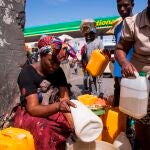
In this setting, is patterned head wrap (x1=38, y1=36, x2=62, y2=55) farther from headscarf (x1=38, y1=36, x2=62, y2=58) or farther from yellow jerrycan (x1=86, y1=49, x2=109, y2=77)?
yellow jerrycan (x1=86, y1=49, x2=109, y2=77)

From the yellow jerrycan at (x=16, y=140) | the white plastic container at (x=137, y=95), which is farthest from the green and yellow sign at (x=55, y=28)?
the yellow jerrycan at (x=16, y=140)

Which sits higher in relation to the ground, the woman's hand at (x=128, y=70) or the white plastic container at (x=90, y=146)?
the woman's hand at (x=128, y=70)

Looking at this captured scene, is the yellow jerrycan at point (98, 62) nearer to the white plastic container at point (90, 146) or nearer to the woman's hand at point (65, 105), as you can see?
the white plastic container at point (90, 146)

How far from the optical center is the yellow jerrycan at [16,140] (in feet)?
8.98

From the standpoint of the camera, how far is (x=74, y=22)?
110 ft

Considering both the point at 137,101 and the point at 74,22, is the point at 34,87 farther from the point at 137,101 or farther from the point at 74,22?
the point at 74,22

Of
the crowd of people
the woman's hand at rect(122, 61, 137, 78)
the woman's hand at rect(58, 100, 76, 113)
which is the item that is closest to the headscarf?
the crowd of people

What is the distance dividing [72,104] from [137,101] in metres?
0.50

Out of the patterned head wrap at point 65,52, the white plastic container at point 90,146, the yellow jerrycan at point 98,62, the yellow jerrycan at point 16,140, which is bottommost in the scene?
the white plastic container at point 90,146

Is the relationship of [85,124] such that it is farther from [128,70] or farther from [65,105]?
[128,70]

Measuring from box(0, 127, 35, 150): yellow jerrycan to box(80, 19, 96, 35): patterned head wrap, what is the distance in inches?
143

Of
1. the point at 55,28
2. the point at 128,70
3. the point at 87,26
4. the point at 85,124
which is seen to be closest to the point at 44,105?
the point at 85,124

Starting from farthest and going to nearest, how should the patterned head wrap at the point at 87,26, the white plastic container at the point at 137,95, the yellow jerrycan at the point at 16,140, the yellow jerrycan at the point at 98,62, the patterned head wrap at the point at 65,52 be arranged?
the patterned head wrap at the point at 87,26, the yellow jerrycan at the point at 98,62, the patterned head wrap at the point at 65,52, the white plastic container at the point at 137,95, the yellow jerrycan at the point at 16,140

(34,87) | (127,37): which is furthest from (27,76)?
(127,37)
